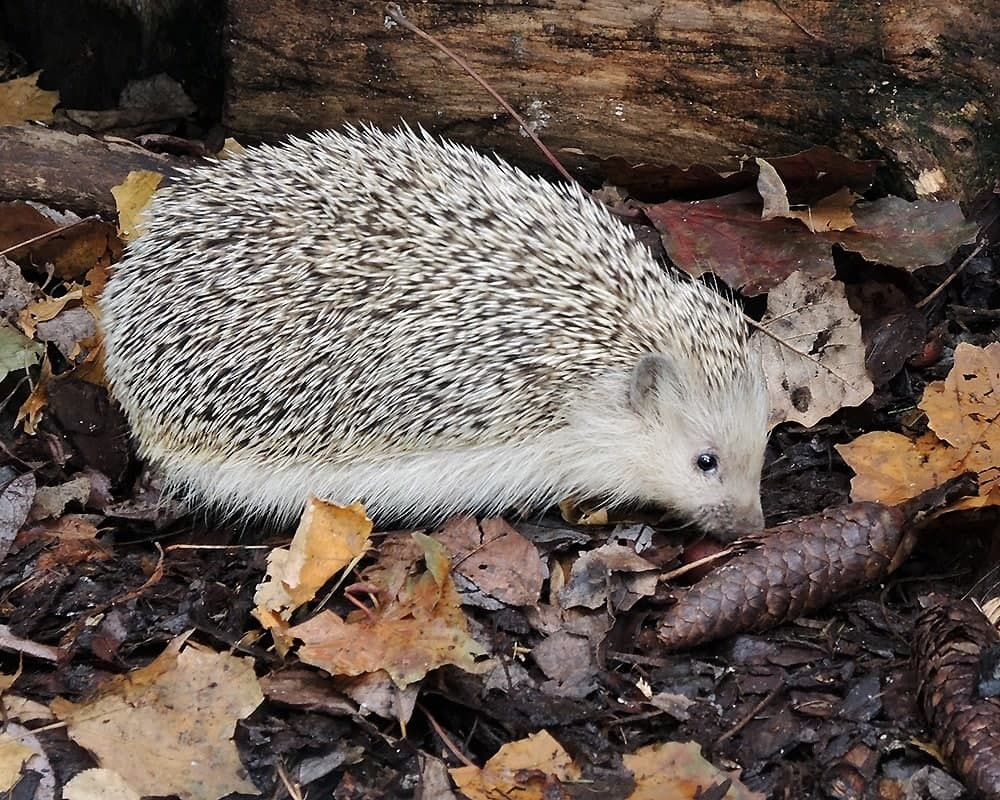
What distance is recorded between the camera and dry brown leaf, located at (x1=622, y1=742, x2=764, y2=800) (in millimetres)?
3123

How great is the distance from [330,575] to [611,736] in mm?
1073

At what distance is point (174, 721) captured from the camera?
3.39 meters

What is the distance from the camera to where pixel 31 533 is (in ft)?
13.9

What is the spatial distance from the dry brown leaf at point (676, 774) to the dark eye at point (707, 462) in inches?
49.0

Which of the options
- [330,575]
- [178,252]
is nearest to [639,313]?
[330,575]

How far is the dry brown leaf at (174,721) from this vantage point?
3244mm

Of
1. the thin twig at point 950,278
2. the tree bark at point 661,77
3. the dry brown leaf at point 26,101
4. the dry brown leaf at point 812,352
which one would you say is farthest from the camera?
the dry brown leaf at point 26,101

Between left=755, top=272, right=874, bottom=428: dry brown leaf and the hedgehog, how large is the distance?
29 cm

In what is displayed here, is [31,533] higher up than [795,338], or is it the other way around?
[795,338]

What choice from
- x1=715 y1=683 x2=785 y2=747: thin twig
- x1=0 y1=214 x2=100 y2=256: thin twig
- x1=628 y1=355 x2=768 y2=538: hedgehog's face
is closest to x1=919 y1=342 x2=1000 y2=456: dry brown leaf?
x1=628 y1=355 x2=768 y2=538: hedgehog's face

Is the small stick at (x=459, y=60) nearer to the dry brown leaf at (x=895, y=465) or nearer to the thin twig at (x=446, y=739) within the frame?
the dry brown leaf at (x=895, y=465)

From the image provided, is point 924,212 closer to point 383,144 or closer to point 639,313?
point 639,313

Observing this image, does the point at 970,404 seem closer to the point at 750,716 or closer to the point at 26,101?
the point at 750,716

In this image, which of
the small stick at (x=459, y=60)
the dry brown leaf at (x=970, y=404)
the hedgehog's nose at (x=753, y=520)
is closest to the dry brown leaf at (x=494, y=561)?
the hedgehog's nose at (x=753, y=520)
